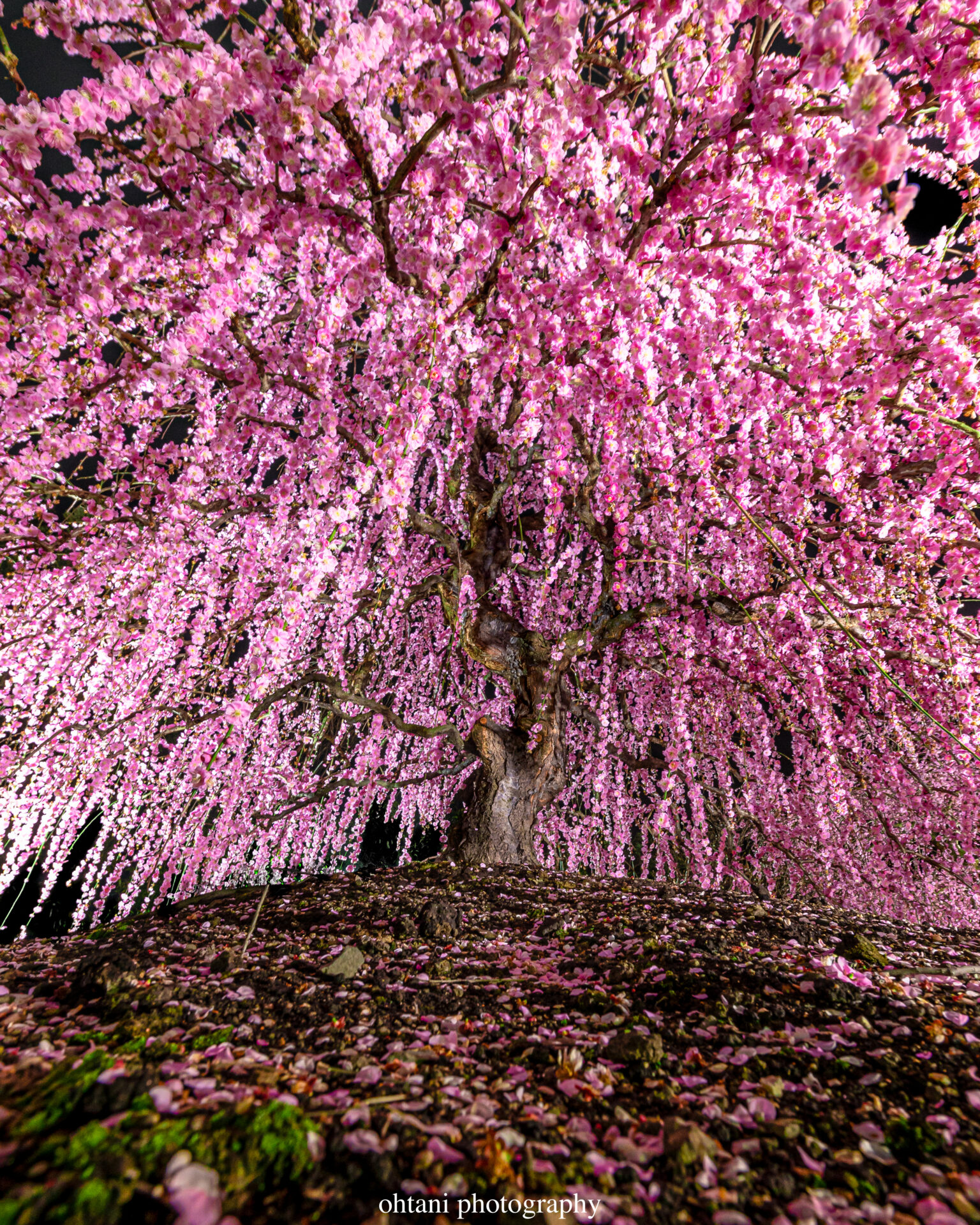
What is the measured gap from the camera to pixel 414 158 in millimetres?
3158

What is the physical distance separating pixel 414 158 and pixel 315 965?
501cm

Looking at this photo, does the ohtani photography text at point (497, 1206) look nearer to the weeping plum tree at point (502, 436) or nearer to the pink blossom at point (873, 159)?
A: the weeping plum tree at point (502, 436)

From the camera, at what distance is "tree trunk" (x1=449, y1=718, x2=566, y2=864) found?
22.0 feet

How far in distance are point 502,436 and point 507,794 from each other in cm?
484

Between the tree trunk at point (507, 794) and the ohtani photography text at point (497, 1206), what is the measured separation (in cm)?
512

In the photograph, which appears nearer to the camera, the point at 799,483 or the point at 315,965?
the point at 315,965

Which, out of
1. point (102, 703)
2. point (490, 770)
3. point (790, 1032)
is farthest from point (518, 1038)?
point (102, 703)

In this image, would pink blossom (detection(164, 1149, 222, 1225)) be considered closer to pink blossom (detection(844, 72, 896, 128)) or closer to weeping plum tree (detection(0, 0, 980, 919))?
weeping plum tree (detection(0, 0, 980, 919))

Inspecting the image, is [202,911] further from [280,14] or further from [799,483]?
[799,483]

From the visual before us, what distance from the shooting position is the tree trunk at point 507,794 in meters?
6.71

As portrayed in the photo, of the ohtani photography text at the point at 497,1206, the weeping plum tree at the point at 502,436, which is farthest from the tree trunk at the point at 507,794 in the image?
the ohtani photography text at the point at 497,1206

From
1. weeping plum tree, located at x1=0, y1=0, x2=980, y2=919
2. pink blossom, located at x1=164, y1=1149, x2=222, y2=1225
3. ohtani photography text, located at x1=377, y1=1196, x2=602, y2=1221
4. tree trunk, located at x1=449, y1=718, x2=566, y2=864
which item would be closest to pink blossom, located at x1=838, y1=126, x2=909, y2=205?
weeping plum tree, located at x1=0, y1=0, x2=980, y2=919

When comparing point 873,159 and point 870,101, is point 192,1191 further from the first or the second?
point 870,101

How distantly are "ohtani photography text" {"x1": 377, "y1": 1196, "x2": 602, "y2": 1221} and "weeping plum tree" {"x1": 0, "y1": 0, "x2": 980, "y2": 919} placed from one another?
2406 mm
